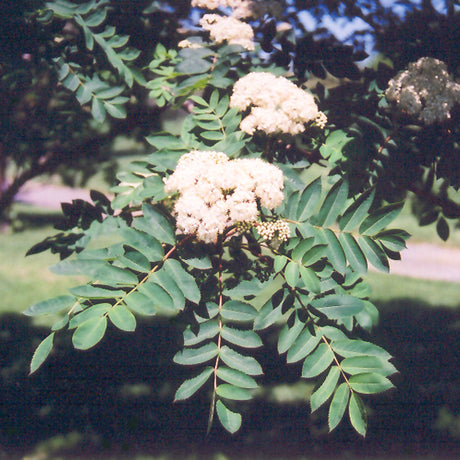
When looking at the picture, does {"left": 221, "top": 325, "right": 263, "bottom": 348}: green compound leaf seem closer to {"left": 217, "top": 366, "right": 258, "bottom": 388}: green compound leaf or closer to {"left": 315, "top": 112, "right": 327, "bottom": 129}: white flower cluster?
{"left": 217, "top": 366, "right": 258, "bottom": 388}: green compound leaf

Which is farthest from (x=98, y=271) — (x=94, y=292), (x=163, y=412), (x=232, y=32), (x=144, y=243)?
(x=163, y=412)

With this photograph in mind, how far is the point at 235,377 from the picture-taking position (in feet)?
5.72

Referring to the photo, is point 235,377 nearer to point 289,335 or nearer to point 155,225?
point 289,335

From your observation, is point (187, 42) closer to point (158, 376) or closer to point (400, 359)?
point (158, 376)

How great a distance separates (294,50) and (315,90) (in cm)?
22

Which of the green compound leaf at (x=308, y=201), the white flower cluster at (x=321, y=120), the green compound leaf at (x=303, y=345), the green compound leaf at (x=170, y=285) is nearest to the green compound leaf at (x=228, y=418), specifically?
the green compound leaf at (x=303, y=345)

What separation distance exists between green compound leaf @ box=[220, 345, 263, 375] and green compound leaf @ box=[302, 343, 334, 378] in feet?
0.49

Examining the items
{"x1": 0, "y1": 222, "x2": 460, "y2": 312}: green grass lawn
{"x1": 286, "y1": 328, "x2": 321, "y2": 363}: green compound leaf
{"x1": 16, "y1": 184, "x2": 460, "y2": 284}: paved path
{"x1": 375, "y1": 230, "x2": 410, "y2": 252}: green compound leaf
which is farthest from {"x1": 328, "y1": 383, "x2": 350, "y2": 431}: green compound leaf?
{"x1": 16, "y1": 184, "x2": 460, "y2": 284}: paved path

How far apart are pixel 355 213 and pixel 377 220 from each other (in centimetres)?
8

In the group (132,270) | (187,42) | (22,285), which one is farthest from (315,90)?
(22,285)

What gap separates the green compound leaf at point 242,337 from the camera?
1.75 m

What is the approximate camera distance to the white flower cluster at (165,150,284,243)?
5.46 feet

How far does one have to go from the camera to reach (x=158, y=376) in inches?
169

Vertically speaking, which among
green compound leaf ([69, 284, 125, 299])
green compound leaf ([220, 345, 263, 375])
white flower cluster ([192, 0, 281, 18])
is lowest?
green compound leaf ([220, 345, 263, 375])
